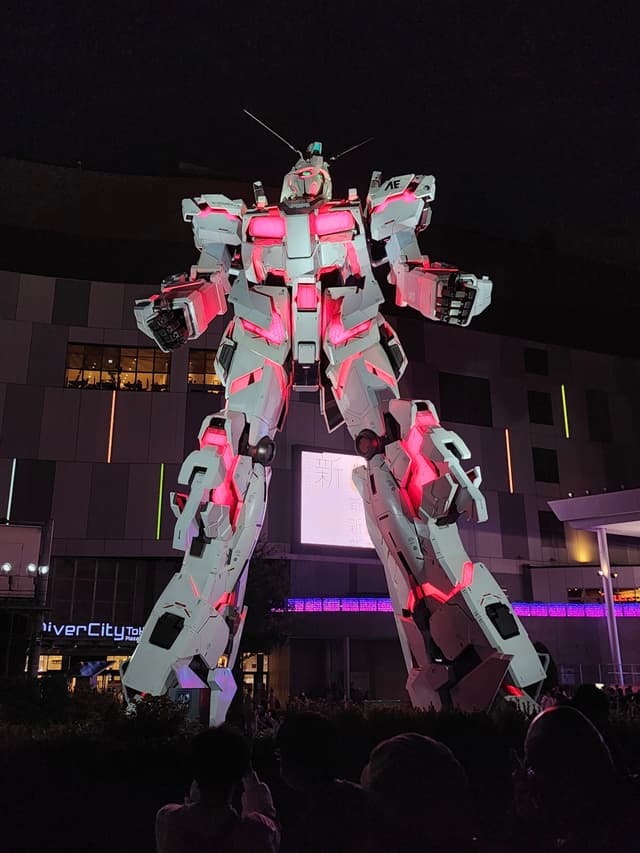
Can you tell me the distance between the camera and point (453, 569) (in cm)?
735

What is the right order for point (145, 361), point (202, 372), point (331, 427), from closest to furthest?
point (331, 427)
point (145, 361)
point (202, 372)

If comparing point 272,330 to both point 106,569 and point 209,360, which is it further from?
point 209,360

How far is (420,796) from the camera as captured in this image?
189cm

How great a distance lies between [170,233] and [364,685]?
65.7 ft

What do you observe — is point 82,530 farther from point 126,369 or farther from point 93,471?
point 126,369

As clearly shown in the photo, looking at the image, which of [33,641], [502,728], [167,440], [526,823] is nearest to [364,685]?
[167,440]

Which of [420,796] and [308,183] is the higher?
[308,183]

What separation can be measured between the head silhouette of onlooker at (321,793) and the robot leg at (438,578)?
194 inches

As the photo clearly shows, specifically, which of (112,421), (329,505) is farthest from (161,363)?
(329,505)

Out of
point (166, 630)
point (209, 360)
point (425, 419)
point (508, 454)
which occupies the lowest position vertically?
point (166, 630)

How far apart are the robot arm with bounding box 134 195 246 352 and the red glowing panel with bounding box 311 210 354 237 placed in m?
0.97

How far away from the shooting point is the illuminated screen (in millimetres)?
25484

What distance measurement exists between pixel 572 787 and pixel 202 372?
26507 mm

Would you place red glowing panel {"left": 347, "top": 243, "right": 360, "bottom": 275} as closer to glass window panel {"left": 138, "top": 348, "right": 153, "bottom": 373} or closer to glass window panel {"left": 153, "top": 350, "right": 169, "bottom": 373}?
glass window panel {"left": 153, "top": 350, "right": 169, "bottom": 373}
